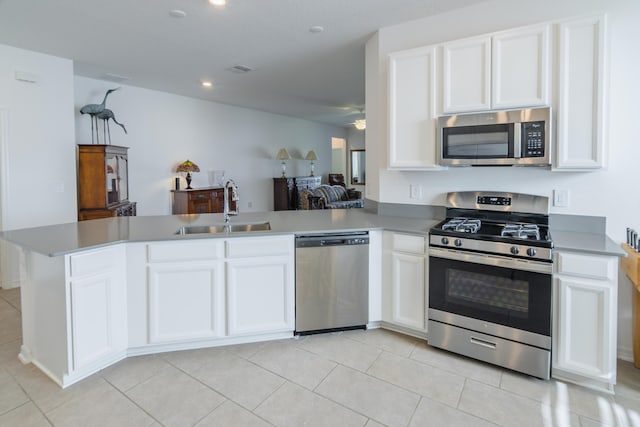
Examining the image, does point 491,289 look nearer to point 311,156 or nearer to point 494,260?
point 494,260

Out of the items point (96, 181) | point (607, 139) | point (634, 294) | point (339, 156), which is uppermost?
point (339, 156)

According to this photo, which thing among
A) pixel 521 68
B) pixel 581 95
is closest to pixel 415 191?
pixel 521 68

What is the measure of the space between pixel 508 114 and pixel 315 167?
7.60 m

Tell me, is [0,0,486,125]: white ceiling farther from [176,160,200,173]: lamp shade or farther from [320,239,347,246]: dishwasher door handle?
[320,239,347,246]: dishwasher door handle

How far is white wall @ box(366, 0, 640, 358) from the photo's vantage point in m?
2.37

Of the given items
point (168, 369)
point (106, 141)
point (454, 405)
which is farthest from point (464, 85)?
point (106, 141)

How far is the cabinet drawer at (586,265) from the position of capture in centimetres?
199

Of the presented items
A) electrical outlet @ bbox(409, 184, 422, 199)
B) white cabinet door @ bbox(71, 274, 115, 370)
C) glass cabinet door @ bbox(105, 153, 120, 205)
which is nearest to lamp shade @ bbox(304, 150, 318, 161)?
glass cabinet door @ bbox(105, 153, 120, 205)

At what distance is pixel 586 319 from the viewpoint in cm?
207

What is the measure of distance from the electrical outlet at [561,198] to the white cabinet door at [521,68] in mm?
654

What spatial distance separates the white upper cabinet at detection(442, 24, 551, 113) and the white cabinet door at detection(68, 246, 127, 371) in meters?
2.53

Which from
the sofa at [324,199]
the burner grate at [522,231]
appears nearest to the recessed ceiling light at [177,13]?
the burner grate at [522,231]

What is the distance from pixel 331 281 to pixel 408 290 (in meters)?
0.57

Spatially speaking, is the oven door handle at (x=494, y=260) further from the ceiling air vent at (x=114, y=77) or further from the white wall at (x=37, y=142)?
the ceiling air vent at (x=114, y=77)
